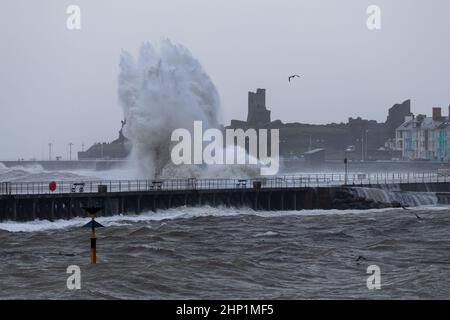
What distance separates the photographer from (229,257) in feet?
109

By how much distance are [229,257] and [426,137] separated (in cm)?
11982

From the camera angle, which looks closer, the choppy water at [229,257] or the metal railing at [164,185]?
the choppy water at [229,257]

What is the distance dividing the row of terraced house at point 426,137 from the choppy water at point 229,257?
92.0 m

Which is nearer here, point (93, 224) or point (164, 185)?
point (93, 224)

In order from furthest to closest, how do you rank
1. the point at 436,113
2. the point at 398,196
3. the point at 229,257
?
1. the point at 436,113
2. the point at 398,196
3. the point at 229,257

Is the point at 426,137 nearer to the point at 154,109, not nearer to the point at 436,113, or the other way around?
the point at 436,113

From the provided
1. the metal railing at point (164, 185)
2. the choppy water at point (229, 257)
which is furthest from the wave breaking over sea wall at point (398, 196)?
the choppy water at point (229, 257)

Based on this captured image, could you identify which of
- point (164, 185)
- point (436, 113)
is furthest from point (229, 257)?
point (436, 113)

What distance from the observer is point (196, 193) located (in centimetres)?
5581

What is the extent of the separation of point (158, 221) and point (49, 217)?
6143mm

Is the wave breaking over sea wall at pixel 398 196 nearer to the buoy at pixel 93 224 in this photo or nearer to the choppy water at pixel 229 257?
the choppy water at pixel 229 257

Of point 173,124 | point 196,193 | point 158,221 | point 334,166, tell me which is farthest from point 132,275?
point 334,166

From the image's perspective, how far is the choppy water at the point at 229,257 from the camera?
84.2 ft

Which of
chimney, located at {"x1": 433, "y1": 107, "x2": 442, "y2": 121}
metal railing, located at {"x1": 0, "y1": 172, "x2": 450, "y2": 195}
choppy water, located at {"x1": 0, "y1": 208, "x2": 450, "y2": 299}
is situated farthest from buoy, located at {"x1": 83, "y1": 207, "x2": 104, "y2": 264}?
chimney, located at {"x1": 433, "y1": 107, "x2": 442, "y2": 121}
